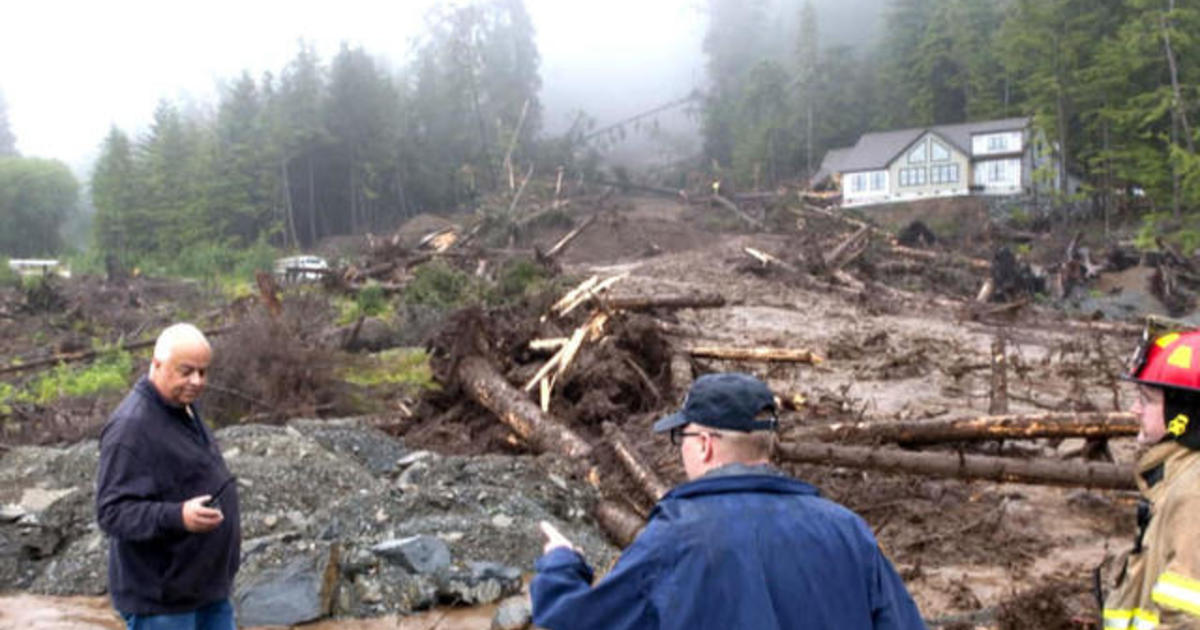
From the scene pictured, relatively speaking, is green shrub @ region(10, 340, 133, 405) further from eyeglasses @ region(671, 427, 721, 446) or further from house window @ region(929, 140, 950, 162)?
house window @ region(929, 140, 950, 162)

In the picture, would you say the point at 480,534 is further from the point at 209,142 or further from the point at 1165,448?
the point at 209,142

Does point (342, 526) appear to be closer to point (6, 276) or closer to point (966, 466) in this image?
point (966, 466)

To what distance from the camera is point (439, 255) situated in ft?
90.9

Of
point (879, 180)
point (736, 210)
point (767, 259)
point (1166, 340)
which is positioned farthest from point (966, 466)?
point (879, 180)

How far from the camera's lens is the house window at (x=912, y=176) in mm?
44188

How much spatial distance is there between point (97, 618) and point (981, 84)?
4887 centimetres

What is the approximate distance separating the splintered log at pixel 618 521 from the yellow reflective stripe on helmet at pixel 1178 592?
518 cm

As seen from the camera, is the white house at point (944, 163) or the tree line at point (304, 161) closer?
the white house at point (944, 163)

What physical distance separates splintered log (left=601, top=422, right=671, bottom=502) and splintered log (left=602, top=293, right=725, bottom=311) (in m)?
4.91

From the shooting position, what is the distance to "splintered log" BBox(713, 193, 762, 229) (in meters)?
37.4

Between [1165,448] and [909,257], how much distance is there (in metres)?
27.8

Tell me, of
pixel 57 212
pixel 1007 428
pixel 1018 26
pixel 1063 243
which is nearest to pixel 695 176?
pixel 1018 26

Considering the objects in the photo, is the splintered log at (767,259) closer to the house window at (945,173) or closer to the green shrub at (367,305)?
the green shrub at (367,305)

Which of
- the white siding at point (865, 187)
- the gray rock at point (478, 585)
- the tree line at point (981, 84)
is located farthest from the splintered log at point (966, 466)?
the white siding at point (865, 187)
